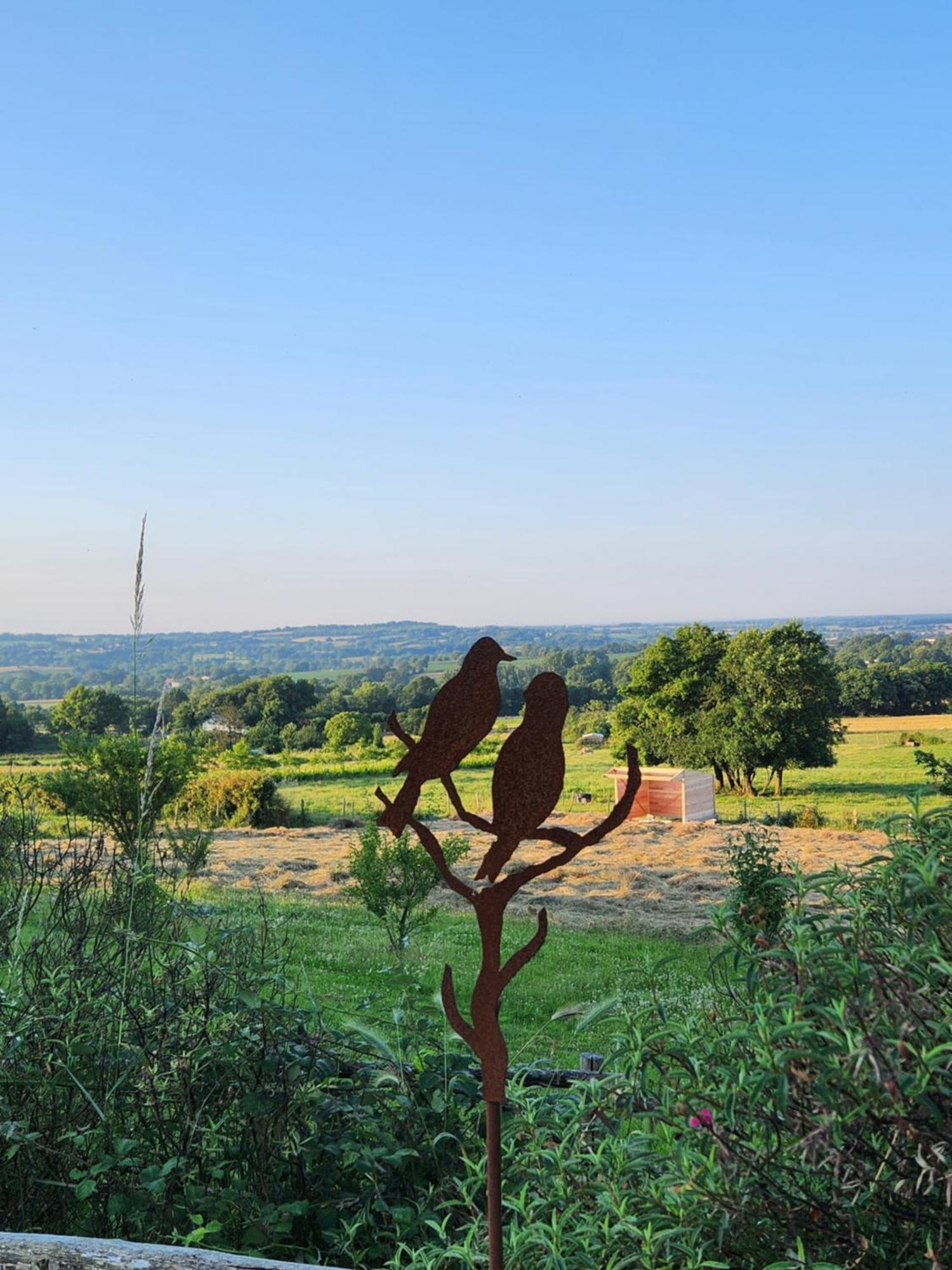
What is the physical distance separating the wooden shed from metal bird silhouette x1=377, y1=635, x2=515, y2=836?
16.9 metres

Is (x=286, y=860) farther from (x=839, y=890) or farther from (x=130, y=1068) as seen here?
(x=839, y=890)

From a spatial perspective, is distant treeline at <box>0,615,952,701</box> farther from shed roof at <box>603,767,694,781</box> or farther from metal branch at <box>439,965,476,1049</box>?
metal branch at <box>439,965,476,1049</box>

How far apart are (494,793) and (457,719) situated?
12 centimetres

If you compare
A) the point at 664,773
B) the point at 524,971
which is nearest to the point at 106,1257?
the point at 524,971

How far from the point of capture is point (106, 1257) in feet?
4.93

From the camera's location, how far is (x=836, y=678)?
2297 centimetres

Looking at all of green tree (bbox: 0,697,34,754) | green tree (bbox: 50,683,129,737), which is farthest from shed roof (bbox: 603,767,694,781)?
green tree (bbox: 0,697,34,754)

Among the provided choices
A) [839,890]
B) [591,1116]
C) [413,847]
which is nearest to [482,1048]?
[591,1116]

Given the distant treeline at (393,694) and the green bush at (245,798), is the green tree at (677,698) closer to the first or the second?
the distant treeline at (393,694)

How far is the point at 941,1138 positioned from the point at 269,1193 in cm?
149

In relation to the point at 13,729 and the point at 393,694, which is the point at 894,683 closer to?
the point at 393,694

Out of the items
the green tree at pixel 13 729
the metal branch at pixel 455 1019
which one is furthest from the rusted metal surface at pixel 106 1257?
the green tree at pixel 13 729

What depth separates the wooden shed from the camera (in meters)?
18.2

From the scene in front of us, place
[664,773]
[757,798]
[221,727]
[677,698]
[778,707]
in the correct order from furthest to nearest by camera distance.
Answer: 1. [221,727]
2. [757,798]
3. [677,698]
4. [778,707]
5. [664,773]
